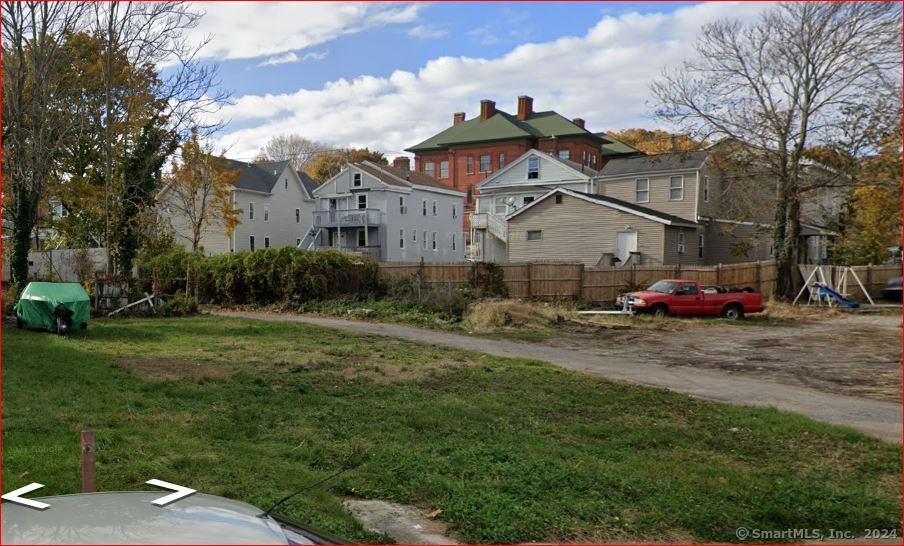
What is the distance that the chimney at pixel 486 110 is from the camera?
71.0 meters

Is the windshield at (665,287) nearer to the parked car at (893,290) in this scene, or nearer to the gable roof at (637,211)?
the gable roof at (637,211)

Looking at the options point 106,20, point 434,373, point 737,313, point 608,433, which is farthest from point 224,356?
point 737,313

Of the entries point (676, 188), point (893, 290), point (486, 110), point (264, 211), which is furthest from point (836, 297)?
point (486, 110)

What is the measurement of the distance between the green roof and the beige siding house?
27.8m

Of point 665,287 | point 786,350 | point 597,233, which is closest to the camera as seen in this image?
point 786,350

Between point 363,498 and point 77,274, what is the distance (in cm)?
2100

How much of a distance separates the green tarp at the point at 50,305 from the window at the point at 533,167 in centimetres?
3743

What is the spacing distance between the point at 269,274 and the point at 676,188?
25070 mm

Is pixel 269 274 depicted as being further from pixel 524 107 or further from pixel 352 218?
pixel 524 107

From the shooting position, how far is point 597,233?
119 ft

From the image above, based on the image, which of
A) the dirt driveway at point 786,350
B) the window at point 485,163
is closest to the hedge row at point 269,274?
the dirt driveway at point 786,350

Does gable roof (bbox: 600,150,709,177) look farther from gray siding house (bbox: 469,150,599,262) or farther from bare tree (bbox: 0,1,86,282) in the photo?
bare tree (bbox: 0,1,86,282)

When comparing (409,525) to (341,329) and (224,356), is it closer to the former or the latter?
(224,356)

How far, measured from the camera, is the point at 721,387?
11.6 metres
